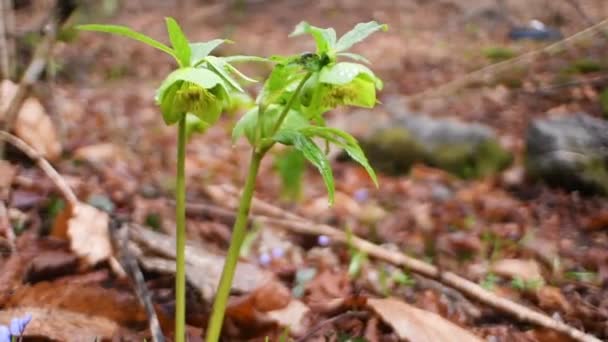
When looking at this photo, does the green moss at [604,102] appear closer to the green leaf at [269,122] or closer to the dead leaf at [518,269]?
the dead leaf at [518,269]

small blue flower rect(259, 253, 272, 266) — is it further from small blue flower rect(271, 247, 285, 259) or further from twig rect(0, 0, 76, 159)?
twig rect(0, 0, 76, 159)

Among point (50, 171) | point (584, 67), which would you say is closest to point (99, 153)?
point (50, 171)

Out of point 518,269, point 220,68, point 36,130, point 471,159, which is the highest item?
point 220,68

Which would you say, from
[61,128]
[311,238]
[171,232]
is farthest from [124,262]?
[61,128]

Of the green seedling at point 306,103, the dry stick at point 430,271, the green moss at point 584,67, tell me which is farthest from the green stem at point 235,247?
the green moss at point 584,67

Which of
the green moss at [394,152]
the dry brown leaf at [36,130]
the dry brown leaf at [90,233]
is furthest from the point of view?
the green moss at [394,152]

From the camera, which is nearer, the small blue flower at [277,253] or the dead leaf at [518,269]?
the dead leaf at [518,269]

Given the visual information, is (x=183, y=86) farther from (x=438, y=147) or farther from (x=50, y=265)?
(x=438, y=147)
